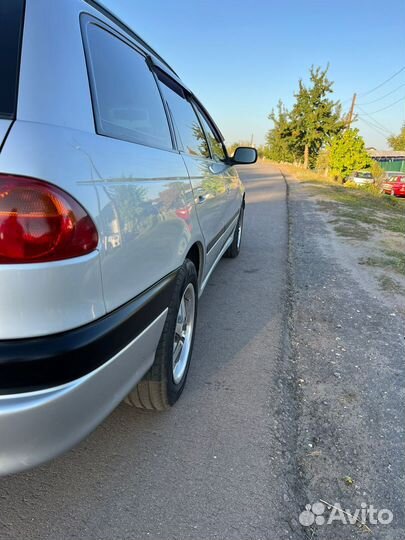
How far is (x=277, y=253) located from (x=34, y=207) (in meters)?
5.19

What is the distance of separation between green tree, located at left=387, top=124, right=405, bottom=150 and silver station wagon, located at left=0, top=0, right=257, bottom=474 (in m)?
85.0

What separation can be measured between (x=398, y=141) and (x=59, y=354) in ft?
288

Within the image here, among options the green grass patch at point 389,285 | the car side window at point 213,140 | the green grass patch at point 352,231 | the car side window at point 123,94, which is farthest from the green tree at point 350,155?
the car side window at point 123,94

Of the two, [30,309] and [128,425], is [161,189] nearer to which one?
[30,309]

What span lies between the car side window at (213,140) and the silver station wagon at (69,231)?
6.54 ft

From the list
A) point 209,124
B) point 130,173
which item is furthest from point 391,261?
point 130,173

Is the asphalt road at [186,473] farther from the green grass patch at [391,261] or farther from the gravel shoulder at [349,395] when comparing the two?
the green grass patch at [391,261]

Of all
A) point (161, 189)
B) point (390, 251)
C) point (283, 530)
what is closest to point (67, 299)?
point (161, 189)

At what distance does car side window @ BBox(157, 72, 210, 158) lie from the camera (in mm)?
2626

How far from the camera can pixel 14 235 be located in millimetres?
1163

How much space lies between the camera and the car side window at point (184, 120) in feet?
8.62

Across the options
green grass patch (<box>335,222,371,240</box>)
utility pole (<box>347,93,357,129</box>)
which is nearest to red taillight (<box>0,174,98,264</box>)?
green grass patch (<box>335,222,371,240</box>)

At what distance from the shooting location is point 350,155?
21.2 meters

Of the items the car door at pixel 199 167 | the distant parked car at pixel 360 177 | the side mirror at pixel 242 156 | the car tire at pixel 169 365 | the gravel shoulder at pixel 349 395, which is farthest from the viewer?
the distant parked car at pixel 360 177
